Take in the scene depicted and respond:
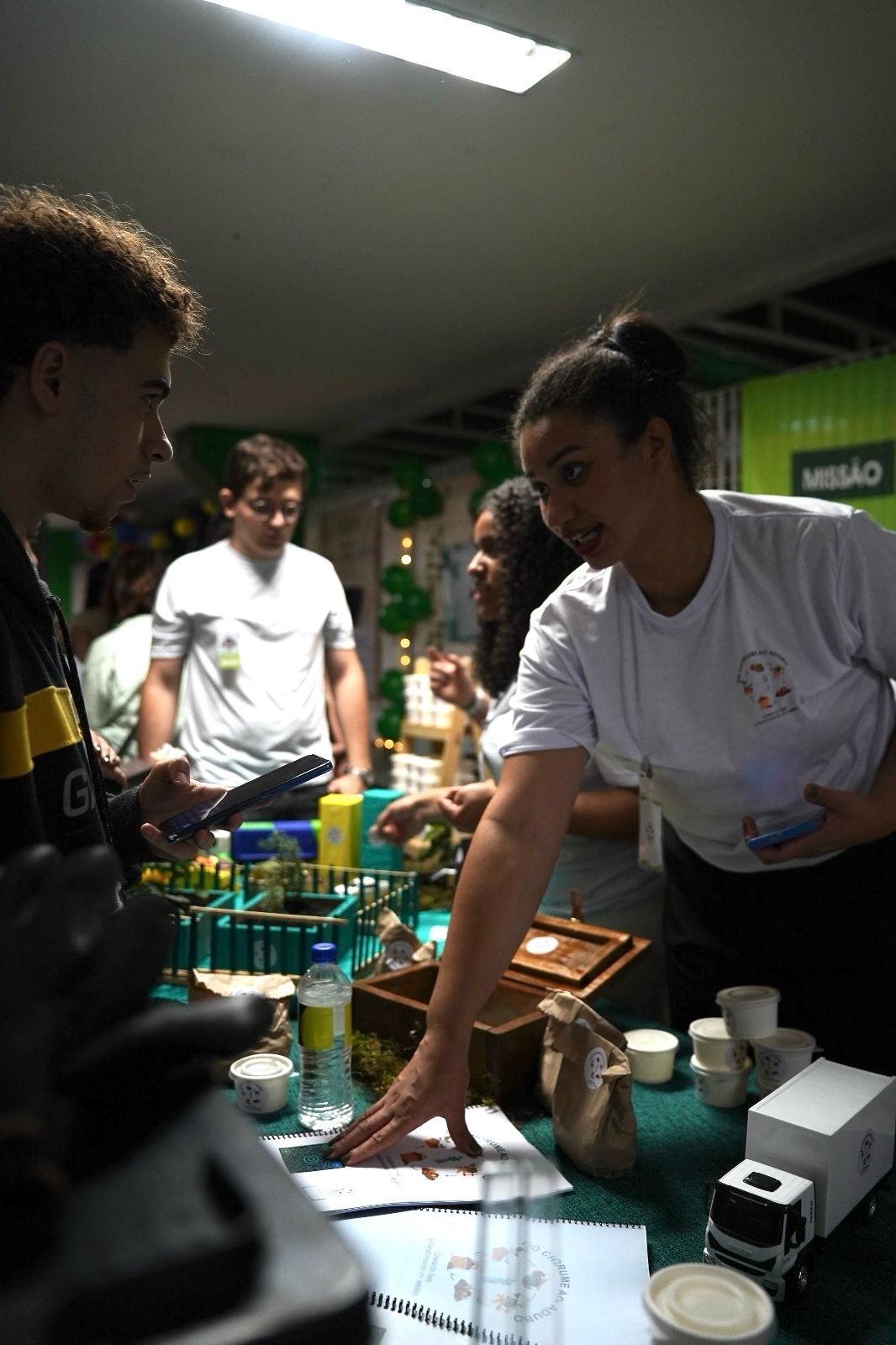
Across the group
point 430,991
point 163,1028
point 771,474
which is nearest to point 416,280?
point 771,474

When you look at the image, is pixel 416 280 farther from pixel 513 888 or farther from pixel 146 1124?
pixel 146 1124

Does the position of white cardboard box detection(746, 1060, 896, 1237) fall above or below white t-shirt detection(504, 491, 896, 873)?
below

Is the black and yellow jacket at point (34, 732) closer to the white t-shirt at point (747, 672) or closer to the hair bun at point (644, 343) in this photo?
the white t-shirt at point (747, 672)

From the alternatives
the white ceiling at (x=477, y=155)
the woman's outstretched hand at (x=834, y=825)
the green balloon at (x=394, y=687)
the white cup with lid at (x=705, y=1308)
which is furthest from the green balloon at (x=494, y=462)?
the white cup with lid at (x=705, y=1308)

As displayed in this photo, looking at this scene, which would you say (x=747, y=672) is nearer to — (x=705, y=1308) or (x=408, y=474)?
(x=705, y=1308)

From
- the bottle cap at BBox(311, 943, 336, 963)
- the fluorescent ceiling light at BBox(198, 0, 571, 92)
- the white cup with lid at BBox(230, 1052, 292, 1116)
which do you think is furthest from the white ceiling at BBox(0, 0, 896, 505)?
the white cup with lid at BBox(230, 1052, 292, 1116)

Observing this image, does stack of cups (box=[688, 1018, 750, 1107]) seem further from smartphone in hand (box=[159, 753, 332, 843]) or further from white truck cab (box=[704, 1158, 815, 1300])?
smartphone in hand (box=[159, 753, 332, 843])

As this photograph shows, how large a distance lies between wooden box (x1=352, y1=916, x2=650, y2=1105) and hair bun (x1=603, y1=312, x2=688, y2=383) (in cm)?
98

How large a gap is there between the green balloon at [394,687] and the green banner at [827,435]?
11.0 ft

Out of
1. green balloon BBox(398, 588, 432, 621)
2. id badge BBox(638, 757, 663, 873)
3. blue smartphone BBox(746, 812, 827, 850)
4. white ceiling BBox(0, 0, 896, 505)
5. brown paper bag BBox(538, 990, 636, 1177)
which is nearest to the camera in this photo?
brown paper bag BBox(538, 990, 636, 1177)

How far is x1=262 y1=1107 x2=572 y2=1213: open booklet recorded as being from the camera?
44.4 inches

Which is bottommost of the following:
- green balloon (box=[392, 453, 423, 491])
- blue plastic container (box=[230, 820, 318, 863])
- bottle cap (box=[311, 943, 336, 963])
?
blue plastic container (box=[230, 820, 318, 863])

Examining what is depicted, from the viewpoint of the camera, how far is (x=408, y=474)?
7.62 m

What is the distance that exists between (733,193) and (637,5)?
52.0 inches
